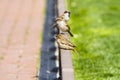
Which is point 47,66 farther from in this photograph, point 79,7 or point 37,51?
point 79,7

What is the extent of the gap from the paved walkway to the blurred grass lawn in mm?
948

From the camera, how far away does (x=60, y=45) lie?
10.6 m

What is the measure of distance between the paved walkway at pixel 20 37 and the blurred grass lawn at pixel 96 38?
95 cm

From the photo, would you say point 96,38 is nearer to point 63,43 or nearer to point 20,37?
point 20,37

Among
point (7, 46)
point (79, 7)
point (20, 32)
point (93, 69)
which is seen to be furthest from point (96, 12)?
point (93, 69)

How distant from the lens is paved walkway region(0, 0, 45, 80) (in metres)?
10.8

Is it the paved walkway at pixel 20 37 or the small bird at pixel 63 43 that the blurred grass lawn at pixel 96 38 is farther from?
the paved walkway at pixel 20 37

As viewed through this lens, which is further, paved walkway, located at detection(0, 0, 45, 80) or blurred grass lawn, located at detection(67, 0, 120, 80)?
blurred grass lawn, located at detection(67, 0, 120, 80)

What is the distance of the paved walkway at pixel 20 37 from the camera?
1079 cm

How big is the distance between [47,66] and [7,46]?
209 centimetres

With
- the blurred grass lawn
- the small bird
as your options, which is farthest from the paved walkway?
the blurred grass lawn

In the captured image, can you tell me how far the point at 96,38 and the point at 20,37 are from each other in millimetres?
2072

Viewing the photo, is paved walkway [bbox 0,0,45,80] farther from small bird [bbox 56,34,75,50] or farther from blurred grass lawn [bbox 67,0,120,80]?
blurred grass lawn [bbox 67,0,120,80]

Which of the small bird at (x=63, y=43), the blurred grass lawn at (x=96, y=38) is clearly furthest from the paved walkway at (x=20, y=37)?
the blurred grass lawn at (x=96, y=38)
